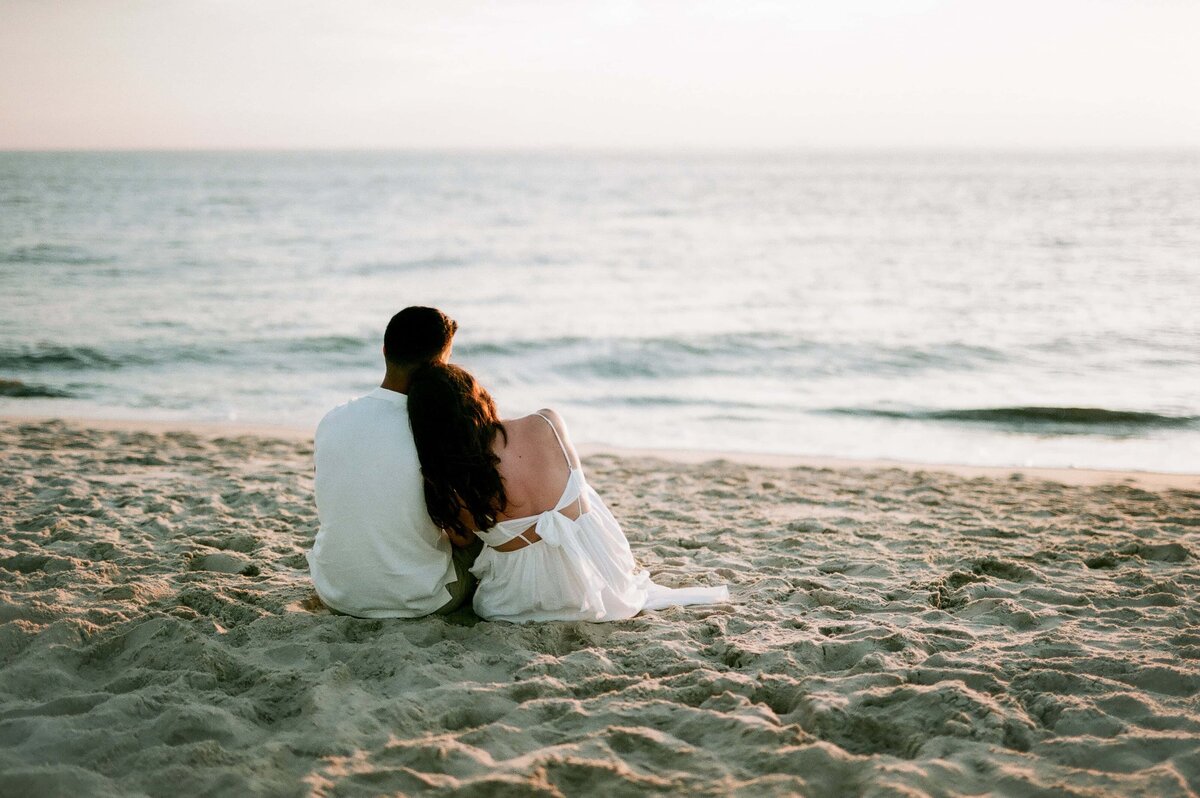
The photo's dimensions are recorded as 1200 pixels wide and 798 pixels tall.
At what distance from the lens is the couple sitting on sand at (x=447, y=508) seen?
3.70m

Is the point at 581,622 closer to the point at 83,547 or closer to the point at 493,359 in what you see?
the point at 83,547

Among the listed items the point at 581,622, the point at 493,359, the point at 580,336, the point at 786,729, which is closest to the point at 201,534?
the point at 581,622

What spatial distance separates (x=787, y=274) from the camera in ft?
78.6

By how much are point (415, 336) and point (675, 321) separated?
14.3 m

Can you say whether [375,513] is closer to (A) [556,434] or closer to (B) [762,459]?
(A) [556,434]

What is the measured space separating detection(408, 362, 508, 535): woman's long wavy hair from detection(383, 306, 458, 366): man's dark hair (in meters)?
0.06

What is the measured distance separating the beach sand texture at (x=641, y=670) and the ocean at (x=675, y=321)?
465cm

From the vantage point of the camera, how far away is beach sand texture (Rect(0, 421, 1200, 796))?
2791mm

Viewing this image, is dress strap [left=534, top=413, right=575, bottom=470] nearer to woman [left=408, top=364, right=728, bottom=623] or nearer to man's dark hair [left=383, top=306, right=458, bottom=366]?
woman [left=408, top=364, right=728, bottom=623]

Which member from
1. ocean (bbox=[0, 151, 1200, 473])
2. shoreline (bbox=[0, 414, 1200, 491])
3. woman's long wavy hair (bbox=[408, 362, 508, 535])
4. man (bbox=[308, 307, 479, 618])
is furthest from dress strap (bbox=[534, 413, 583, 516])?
ocean (bbox=[0, 151, 1200, 473])

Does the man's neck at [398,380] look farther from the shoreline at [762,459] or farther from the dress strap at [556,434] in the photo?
the shoreline at [762,459]

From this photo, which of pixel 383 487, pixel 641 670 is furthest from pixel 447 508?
pixel 641 670

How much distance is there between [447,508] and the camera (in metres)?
3.77

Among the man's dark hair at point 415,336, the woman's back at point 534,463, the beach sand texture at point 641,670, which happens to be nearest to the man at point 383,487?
the man's dark hair at point 415,336
